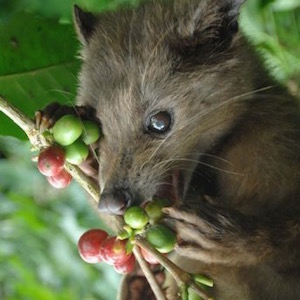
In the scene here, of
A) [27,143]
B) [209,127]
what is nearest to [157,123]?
[209,127]

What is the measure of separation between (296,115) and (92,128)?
679 mm

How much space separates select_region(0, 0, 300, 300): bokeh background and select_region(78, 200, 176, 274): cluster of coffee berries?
1.55ft

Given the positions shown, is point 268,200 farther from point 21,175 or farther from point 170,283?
point 21,175

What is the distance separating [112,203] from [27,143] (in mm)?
921

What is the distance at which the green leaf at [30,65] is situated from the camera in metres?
2.18

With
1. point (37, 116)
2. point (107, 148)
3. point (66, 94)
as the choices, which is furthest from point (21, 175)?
point (37, 116)

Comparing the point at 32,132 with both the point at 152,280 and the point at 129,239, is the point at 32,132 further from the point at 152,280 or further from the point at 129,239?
the point at 152,280

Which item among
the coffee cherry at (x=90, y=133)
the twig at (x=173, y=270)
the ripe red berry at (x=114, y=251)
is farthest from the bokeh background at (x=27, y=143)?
the twig at (x=173, y=270)

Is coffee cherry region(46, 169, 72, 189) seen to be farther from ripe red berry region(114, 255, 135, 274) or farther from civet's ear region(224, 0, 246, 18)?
civet's ear region(224, 0, 246, 18)

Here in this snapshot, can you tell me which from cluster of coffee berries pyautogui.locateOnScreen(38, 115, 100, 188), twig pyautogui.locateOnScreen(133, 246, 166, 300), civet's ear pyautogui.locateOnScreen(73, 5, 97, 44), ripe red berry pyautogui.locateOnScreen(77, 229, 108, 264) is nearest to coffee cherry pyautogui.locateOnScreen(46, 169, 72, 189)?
cluster of coffee berries pyautogui.locateOnScreen(38, 115, 100, 188)

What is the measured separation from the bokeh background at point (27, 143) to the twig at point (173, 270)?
0.68m

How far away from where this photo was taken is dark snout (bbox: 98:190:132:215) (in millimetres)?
1815

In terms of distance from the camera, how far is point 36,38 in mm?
2223

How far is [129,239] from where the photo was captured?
5.39ft
